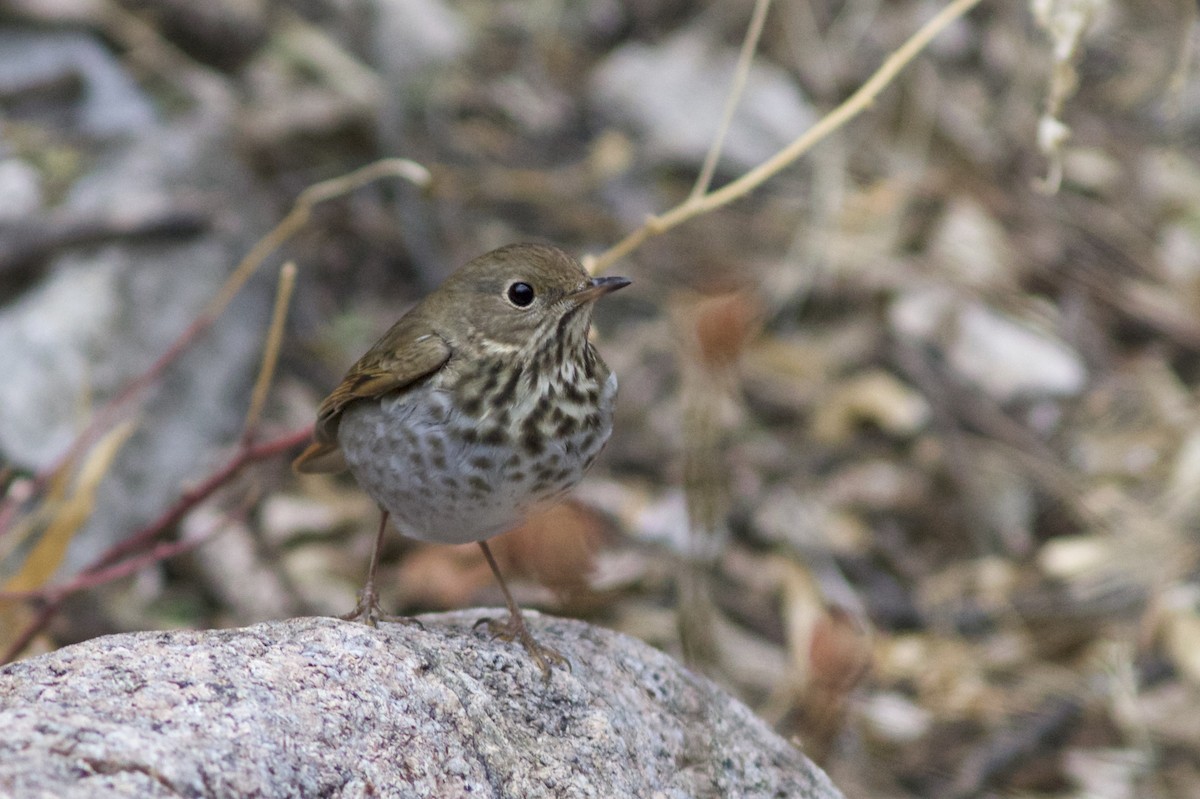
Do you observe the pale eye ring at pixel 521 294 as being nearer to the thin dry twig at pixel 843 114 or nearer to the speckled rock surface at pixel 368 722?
the thin dry twig at pixel 843 114

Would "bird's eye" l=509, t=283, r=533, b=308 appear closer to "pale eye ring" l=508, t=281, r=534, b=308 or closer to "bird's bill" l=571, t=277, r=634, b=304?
"pale eye ring" l=508, t=281, r=534, b=308

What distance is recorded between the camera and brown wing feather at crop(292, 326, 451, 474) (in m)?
3.11

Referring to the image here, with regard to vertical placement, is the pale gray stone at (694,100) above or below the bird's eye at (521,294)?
above

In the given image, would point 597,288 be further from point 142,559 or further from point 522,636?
point 142,559

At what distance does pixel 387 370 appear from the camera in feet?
10.3

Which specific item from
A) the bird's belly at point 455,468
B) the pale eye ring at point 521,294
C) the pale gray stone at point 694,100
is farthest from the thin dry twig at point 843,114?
the pale gray stone at point 694,100

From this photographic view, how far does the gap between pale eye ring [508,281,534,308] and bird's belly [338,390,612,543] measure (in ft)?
1.12

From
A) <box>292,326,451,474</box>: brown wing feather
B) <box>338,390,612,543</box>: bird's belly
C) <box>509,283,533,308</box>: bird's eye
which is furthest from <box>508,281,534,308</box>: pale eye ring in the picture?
<box>338,390,612,543</box>: bird's belly

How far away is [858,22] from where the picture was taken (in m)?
8.21

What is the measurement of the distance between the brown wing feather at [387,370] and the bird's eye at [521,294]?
209 mm

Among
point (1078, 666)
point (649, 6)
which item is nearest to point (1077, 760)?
point (1078, 666)

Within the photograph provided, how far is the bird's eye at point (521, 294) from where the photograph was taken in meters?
3.24

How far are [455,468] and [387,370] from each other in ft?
1.17

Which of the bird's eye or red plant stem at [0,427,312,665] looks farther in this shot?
red plant stem at [0,427,312,665]
